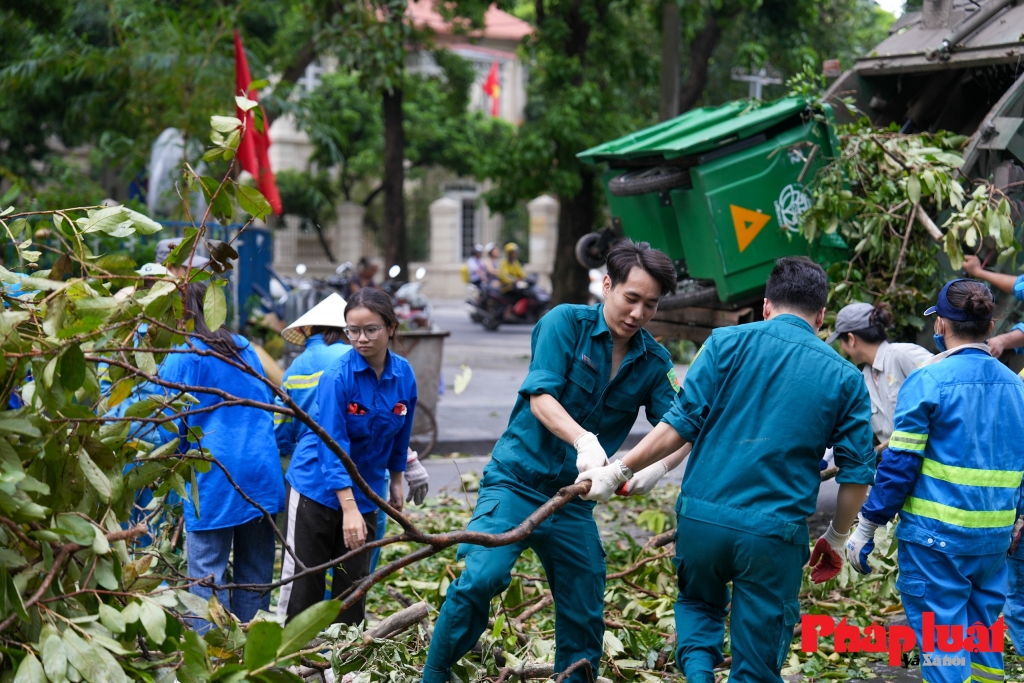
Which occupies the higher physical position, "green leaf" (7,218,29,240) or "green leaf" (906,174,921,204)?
"green leaf" (906,174,921,204)

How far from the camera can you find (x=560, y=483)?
3.66 m

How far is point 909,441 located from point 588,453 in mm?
1154

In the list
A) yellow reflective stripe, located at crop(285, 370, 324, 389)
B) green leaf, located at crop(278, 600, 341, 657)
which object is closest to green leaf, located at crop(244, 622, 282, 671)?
green leaf, located at crop(278, 600, 341, 657)

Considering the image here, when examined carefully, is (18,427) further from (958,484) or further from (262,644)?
(958,484)

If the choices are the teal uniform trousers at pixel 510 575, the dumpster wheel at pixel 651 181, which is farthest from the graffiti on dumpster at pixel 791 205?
the teal uniform trousers at pixel 510 575

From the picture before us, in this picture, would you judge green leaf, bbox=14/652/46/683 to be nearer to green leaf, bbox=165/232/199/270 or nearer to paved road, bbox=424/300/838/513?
green leaf, bbox=165/232/199/270

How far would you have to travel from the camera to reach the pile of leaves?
542 cm

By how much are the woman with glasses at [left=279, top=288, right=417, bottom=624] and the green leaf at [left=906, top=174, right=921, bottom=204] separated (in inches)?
111

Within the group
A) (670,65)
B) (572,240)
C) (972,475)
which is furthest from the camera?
(572,240)

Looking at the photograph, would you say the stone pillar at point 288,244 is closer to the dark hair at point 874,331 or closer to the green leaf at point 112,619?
the dark hair at point 874,331

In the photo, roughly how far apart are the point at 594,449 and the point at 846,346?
233 centimetres

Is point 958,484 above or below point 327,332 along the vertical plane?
below

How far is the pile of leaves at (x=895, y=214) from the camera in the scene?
17.8 ft

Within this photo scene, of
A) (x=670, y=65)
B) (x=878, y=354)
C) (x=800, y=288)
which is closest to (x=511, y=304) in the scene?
(x=670, y=65)
